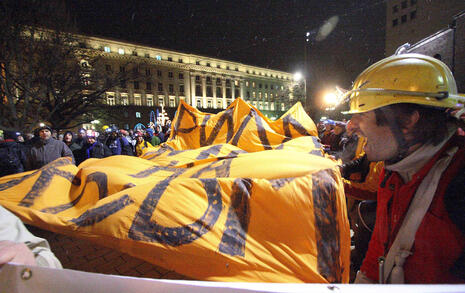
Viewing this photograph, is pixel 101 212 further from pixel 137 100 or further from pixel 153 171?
pixel 137 100

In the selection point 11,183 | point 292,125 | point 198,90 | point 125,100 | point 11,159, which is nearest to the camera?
point 11,183

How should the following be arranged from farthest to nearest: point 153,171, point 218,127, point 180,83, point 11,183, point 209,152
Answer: point 180,83
point 218,127
point 209,152
point 153,171
point 11,183

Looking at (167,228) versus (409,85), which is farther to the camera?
(167,228)

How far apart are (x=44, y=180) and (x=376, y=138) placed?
3.10 meters

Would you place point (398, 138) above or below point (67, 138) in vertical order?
above

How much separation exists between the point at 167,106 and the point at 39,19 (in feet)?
118

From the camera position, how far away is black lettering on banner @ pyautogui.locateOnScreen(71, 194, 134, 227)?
1.65 metres

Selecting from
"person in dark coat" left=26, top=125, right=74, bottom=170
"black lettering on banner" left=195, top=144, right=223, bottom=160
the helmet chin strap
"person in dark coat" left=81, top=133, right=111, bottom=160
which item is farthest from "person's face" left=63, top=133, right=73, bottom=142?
the helmet chin strap

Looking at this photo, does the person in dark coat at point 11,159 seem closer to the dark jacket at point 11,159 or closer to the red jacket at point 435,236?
the dark jacket at point 11,159

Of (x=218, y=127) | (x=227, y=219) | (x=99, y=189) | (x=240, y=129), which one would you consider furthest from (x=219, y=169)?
(x=218, y=127)

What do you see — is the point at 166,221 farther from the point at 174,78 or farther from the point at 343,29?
the point at 174,78

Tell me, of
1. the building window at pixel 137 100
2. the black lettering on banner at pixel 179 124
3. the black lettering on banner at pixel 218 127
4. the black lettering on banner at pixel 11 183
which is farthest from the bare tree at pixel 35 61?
the building window at pixel 137 100

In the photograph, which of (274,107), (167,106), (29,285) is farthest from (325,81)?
(274,107)

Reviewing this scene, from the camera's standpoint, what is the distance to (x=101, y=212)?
1680mm
